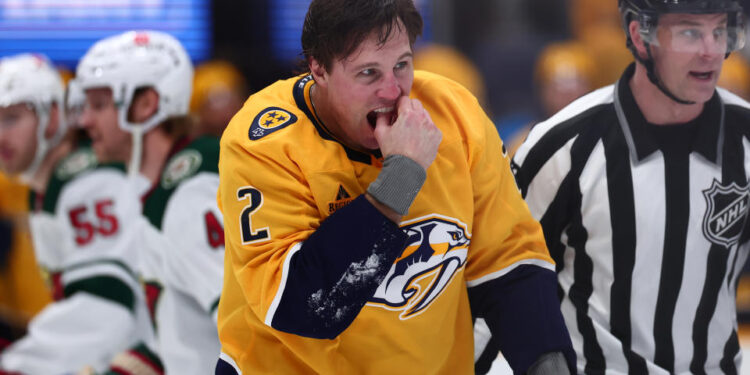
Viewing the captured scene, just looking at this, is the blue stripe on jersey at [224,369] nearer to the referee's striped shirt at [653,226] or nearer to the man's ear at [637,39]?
the referee's striped shirt at [653,226]

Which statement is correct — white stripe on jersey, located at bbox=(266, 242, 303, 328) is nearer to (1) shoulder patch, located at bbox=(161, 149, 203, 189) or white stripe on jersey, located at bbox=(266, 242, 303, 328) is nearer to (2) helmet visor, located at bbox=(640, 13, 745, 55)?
(2) helmet visor, located at bbox=(640, 13, 745, 55)

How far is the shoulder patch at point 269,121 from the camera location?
1811 millimetres

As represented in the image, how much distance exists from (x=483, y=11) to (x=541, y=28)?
1.80 feet

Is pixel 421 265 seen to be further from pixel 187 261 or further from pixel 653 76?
pixel 187 261

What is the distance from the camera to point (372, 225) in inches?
65.7

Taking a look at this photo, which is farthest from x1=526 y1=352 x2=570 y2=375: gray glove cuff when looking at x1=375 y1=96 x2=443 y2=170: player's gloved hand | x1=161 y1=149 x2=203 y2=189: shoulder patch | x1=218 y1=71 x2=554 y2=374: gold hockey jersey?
x1=161 y1=149 x2=203 y2=189: shoulder patch

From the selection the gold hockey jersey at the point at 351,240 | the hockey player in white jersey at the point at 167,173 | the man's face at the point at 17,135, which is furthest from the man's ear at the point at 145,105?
the gold hockey jersey at the point at 351,240

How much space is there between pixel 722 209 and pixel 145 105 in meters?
1.87

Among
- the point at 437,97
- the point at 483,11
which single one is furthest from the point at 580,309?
the point at 483,11

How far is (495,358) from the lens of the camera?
232cm

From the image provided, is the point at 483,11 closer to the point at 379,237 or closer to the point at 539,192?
the point at 539,192

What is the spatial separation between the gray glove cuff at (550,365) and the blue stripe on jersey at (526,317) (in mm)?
12

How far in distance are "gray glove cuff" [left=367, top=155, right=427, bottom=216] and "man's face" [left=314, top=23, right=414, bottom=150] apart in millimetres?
153

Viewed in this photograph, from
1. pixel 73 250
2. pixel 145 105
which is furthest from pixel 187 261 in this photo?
pixel 73 250
